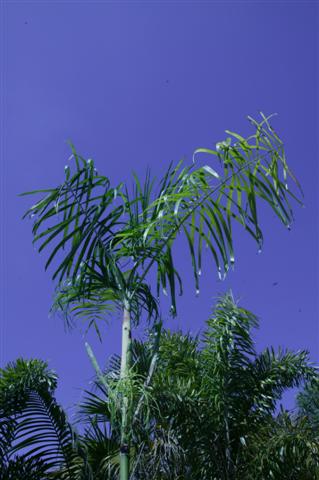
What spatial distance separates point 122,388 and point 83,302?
87 centimetres

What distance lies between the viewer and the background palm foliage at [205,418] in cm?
620

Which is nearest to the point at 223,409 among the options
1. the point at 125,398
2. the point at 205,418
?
the point at 205,418

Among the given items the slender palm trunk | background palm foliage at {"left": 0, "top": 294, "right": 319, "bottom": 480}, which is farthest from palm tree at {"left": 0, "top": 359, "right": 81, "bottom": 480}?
the slender palm trunk

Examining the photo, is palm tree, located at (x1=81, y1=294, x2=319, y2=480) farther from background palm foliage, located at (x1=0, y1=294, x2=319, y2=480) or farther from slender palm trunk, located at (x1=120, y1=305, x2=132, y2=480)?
slender palm trunk, located at (x1=120, y1=305, x2=132, y2=480)

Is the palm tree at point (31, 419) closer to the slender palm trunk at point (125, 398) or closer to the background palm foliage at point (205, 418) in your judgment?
the background palm foliage at point (205, 418)

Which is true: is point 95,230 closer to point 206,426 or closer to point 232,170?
point 232,170

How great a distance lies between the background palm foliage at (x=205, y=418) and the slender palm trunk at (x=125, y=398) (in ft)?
6.69

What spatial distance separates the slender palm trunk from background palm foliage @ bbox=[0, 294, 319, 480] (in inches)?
80.3

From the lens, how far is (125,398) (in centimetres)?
328

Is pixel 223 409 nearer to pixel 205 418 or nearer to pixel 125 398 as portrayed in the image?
pixel 205 418

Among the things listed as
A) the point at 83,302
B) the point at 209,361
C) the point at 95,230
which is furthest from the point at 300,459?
the point at 95,230

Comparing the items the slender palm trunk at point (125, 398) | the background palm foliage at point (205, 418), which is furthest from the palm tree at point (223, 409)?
the slender palm trunk at point (125, 398)

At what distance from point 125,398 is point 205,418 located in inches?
151

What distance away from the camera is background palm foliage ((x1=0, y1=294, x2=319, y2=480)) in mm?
6195
